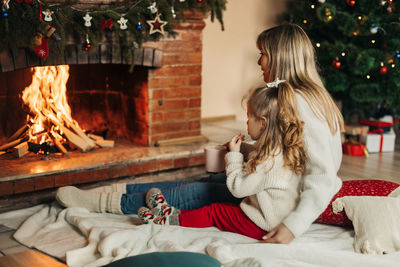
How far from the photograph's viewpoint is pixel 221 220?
203 cm

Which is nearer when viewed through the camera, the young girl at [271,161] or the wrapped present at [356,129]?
the young girl at [271,161]

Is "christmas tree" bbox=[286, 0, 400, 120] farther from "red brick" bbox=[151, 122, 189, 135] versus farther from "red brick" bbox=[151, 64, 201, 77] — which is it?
"red brick" bbox=[151, 122, 189, 135]

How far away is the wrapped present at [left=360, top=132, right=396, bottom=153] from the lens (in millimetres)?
3805

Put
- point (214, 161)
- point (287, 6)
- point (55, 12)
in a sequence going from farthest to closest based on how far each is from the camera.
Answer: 1. point (287, 6)
2. point (55, 12)
3. point (214, 161)

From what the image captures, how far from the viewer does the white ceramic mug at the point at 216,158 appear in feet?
7.01

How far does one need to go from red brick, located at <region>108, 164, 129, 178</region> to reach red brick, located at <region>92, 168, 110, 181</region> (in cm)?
3

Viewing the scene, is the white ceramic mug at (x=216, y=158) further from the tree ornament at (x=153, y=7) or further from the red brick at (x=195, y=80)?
the red brick at (x=195, y=80)

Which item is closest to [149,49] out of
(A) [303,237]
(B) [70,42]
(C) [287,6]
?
(B) [70,42]

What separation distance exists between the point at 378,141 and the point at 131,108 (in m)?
1.92

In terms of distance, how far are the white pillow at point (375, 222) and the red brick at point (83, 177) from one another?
138 cm

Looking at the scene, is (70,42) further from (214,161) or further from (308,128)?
(308,128)

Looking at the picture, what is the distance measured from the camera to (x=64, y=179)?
2627mm

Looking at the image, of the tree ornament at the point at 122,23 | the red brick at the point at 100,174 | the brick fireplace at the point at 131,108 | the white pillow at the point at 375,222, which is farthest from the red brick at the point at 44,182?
the white pillow at the point at 375,222

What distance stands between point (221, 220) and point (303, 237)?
1.09ft
